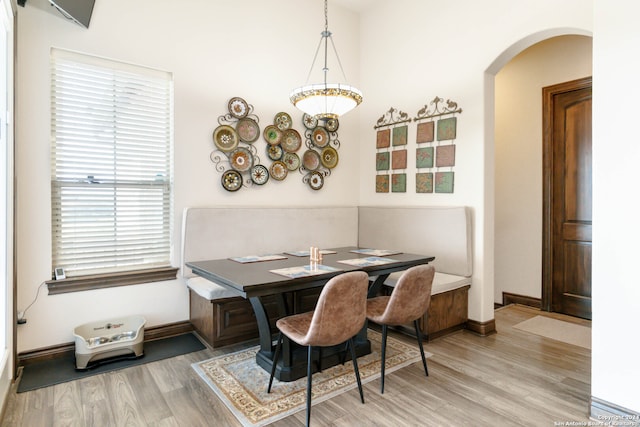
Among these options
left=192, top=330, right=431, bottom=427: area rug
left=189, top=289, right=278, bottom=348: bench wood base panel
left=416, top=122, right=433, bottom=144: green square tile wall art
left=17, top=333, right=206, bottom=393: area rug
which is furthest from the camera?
left=416, top=122, right=433, bottom=144: green square tile wall art

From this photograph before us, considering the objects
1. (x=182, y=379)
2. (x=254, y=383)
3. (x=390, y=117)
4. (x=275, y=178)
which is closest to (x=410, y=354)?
(x=254, y=383)

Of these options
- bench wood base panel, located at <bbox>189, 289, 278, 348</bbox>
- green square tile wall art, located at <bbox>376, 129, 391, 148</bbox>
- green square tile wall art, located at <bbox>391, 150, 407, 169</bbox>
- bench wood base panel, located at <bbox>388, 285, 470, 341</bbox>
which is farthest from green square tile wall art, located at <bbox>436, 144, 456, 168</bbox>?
bench wood base panel, located at <bbox>189, 289, 278, 348</bbox>

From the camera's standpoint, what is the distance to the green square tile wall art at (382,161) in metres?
4.46

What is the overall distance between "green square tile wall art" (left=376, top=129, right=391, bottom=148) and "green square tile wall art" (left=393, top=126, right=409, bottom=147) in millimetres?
93

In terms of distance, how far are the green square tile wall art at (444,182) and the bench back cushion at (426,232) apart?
0.68 ft

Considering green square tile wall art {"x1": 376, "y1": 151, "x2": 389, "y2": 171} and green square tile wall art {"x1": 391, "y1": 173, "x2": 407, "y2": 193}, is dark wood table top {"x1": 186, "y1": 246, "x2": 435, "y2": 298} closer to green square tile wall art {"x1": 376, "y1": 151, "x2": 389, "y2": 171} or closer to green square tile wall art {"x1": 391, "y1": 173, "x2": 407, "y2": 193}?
green square tile wall art {"x1": 391, "y1": 173, "x2": 407, "y2": 193}

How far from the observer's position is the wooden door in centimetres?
397

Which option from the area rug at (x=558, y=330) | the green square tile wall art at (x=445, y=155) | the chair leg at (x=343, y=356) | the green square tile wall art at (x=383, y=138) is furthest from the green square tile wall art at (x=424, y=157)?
the chair leg at (x=343, y=356)

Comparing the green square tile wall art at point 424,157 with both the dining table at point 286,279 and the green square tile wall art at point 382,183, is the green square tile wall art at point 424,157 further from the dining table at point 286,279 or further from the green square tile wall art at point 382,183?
the dining table at point 286,279

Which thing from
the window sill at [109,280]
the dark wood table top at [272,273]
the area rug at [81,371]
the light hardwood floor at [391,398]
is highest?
the dark wood table top at [272,273]

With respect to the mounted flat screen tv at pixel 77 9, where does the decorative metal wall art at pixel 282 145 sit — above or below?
below

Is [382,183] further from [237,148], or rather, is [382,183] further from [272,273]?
[272,273]
